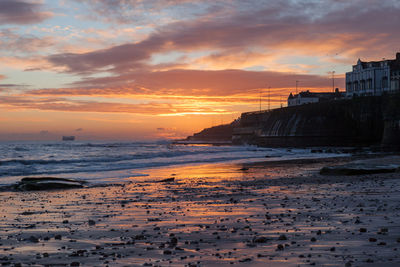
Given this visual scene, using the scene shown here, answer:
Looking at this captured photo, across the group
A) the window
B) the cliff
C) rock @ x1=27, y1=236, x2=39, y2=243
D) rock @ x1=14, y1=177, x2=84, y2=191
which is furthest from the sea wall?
rock @ x1=27, y1=236, x2=39, y2=243

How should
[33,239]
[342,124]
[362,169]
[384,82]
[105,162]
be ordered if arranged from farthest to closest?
[384,82]
[342,124]
[105,162]
[362,169]
[33,239]

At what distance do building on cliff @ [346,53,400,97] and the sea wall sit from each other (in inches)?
792

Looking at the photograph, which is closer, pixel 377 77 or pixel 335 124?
pixel 335 124

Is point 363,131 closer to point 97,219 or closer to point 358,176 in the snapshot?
point 358,176

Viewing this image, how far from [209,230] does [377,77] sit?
107 m

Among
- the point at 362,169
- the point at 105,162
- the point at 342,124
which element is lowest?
the point at 105,162

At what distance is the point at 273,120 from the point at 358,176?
274ft

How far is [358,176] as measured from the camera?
23.0m

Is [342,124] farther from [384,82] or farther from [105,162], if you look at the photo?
[105,162]

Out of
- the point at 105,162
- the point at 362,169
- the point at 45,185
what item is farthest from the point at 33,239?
the point at 105,162

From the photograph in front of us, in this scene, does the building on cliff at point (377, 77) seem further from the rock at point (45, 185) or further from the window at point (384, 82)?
the rock at point (45, 185)

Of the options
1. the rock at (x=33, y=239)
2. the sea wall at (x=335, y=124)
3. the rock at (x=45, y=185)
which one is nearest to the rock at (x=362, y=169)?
the rock at (x=45, y=185)

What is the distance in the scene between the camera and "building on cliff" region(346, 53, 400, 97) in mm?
103000

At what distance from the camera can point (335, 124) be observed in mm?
83750
